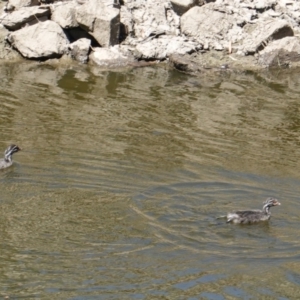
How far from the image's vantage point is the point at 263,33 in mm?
21375

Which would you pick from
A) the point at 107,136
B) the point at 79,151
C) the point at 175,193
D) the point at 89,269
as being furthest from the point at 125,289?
the point at 107,136

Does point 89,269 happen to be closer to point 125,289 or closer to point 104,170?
point 125,289

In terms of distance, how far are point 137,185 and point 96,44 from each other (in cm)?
840

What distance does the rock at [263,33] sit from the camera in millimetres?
21219

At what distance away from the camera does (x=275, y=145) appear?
1591 cm

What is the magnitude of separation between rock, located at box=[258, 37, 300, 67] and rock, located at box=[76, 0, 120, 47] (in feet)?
12.2

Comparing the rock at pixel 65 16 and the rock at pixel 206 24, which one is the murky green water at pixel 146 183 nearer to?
the rock at pixel 65 16

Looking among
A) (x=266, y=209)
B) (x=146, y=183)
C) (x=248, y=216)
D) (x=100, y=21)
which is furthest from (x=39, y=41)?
(x=248, y=216)

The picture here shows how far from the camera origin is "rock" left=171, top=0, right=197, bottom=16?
21750mm

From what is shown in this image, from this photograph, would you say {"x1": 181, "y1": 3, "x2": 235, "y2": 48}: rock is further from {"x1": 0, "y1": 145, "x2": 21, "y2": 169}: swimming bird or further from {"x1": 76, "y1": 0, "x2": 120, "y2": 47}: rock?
{"x1": 0, "y1": 145, "x2": 21, "y2": 169}: swimming bird

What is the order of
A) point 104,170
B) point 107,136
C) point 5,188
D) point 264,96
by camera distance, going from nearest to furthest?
point 5,188, point 104,170, point 107,136, point 264,96

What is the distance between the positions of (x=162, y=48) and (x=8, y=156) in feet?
26.3

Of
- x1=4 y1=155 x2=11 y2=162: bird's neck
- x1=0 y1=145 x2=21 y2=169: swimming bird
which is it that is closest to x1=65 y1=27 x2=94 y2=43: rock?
x1=0 y1=145 x2=21 y2=169: swimming bird

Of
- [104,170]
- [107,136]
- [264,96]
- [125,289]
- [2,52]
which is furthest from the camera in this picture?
[2,52]
